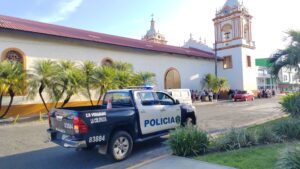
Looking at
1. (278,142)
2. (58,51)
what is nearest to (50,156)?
(278,142)

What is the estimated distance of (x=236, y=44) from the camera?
3756 centimetres

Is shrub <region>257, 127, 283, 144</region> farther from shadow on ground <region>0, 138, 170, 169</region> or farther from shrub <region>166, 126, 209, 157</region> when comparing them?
shadow on ground <region>0, 138, 170, 169</region>

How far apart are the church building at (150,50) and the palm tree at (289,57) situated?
14965mm

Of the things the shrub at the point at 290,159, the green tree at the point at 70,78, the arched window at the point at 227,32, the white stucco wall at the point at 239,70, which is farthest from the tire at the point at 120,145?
the arched window at the point at 227,32

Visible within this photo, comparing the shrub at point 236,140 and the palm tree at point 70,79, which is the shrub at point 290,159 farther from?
the palm tree at point 70,79

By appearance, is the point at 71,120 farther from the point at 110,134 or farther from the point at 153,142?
the point at 153,142

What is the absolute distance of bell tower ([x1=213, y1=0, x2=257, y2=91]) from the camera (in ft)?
123

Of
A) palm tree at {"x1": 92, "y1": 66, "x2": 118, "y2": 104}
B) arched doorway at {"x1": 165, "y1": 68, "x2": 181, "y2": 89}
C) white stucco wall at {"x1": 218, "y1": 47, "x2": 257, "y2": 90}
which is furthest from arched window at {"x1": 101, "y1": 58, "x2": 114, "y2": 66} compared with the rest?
white stucco wall at {"x1": 218, "y1": 47, "x2": 257, "y2": 90}

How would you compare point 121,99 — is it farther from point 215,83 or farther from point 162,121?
point 215,83

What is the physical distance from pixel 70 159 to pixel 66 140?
912 millimetres

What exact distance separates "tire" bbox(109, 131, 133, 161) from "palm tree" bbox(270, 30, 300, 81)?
819 centimetres

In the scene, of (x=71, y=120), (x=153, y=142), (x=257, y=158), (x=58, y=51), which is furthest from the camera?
(x=58, y=51)

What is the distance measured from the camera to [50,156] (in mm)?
6941

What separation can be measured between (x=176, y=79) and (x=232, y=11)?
15.8 meters
